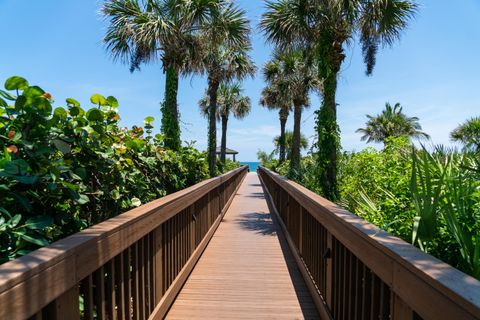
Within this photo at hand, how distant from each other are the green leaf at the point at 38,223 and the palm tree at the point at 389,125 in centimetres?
3698

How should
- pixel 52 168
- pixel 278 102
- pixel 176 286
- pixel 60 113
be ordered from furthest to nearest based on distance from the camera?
pixel 278 102 → pixel 176 286 → pixel 60 113 → pixel 52 168

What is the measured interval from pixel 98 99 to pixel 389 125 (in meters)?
37.3

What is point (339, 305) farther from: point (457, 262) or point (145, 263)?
point (145, 263)

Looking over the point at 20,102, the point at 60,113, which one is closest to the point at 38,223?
the point at 20,102

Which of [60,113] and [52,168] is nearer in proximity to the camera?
[52,168]

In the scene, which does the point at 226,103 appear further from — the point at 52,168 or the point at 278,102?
the point at 52,168

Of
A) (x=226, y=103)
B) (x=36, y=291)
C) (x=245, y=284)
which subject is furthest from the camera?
(x=226, y=103)

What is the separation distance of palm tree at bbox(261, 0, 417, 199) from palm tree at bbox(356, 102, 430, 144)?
2895 centimetres

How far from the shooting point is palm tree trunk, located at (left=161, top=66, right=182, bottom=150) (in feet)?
27.7

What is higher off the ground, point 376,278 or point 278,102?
point 278,102

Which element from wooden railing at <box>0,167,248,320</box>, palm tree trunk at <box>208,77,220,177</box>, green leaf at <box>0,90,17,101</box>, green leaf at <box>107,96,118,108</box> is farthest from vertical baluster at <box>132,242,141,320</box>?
palm tree trunk at <box>208,77,220,177</box>

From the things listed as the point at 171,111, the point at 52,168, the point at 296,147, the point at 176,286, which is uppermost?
the point at 171,111

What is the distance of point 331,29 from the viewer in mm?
8266

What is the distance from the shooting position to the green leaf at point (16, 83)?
5.81 feet
